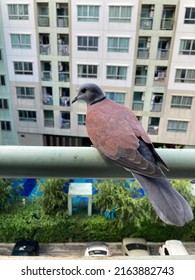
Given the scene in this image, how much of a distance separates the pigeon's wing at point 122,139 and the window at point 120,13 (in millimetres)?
3101

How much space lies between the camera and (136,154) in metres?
0.47

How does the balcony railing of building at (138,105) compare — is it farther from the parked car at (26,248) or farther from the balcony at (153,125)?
the parked car at (26,248)

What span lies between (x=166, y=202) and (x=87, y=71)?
3549 mm

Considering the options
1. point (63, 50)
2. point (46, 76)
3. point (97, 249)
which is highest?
point (63, 50)

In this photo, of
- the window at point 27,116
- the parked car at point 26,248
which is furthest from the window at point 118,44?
the parked car at point 26,248

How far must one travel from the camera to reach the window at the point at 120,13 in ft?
11.0

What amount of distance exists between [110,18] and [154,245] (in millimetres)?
2983

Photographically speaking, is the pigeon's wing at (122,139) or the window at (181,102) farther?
the window at (181,102)

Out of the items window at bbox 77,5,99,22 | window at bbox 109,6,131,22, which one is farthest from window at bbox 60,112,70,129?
window at bbox 109,6,131,22

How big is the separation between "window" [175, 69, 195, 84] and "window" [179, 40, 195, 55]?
25 centimetres

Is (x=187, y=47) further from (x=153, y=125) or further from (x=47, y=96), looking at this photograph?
(x=47, y=96)

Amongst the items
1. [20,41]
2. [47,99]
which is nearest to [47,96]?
[47,99]

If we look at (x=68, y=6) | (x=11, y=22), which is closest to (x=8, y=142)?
(x=11, y=22)

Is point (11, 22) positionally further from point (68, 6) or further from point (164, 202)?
point (164, 202)
